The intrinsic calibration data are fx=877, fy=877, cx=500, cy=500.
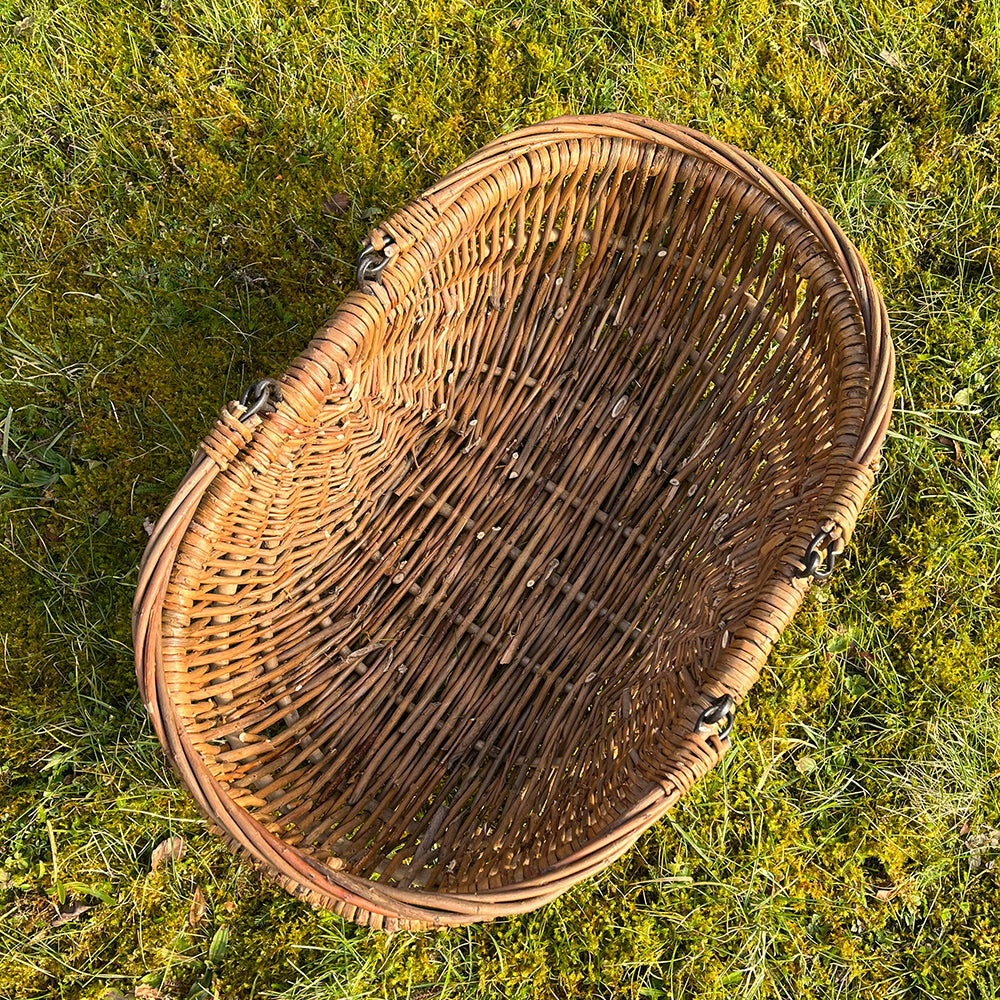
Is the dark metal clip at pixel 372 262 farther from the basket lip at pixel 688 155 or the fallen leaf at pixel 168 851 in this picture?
Result: the fallen leaf at pixel 168 851

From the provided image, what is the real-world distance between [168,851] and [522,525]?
1112 mm

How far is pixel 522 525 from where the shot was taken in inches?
83.7

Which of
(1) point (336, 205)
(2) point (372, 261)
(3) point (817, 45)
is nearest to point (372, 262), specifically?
(2) point (372, 261)

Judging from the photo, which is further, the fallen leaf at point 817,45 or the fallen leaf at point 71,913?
the fallen leaf at point 817,45

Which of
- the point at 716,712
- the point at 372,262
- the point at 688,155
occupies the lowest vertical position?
the point at 716,712

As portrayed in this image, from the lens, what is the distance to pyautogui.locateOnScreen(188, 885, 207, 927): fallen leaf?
6.53ft

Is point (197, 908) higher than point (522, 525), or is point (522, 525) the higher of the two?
point (522, 525)

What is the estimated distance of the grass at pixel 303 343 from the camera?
1986mm

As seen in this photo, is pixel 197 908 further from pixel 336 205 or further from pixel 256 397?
pixel 336 205

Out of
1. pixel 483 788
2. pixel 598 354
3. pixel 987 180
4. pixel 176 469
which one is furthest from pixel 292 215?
pixel 987 180

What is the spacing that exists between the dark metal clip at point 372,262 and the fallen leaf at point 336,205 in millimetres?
842

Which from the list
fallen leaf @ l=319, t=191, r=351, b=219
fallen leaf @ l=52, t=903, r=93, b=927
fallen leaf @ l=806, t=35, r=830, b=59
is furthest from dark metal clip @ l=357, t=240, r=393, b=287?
fallen leaf @ l=806, t=35, r=830, b=59

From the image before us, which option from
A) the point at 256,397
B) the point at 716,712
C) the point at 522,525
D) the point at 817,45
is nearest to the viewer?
the point at 716,712

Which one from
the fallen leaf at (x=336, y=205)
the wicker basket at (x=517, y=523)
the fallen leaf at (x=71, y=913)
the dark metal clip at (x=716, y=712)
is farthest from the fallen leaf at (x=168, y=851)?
the fallen leaf at (x=336, y=205)
